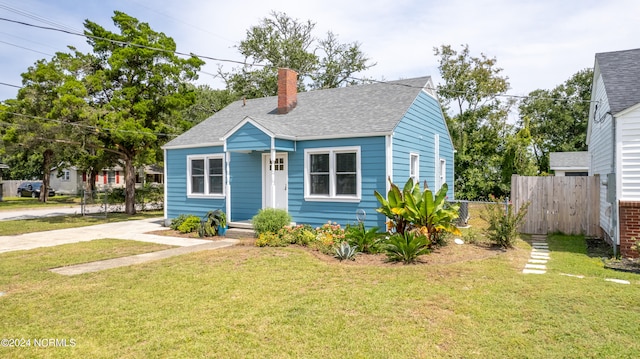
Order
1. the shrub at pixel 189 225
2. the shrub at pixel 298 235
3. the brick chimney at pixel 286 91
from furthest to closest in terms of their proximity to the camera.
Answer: the brick chimney at pixel 286 91
the shrub at pixel 189 225
the shrub at pixel 298 235

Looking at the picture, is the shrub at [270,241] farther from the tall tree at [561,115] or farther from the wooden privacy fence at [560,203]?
the tall tree at [561,115]

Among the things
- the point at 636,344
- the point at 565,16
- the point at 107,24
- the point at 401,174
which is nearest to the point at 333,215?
the point at 401,174

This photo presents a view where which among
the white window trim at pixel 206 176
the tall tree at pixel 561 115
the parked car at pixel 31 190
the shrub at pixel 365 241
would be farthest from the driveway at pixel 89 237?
the tall tree at pixel 561 115

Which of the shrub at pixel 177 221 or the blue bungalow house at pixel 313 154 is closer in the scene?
the blue bungalow house at pixel 313 154

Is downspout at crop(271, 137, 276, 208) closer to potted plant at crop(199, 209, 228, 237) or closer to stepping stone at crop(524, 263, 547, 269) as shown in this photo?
potted plant at crop(199, 209, 228, 237)

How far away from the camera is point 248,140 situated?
40.7 feet

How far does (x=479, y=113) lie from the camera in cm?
2692

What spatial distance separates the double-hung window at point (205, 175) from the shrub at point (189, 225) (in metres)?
1.05

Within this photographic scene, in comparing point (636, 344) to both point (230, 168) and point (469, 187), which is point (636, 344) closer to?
point (230, 168)

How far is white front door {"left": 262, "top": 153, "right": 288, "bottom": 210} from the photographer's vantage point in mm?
12875

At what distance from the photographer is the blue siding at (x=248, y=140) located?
39.5ft

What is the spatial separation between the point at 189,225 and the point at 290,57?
821 inches

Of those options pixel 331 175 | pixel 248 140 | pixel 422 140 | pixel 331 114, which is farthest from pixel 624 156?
pixel 248 140

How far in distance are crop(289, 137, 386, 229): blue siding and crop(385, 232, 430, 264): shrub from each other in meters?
2.57
